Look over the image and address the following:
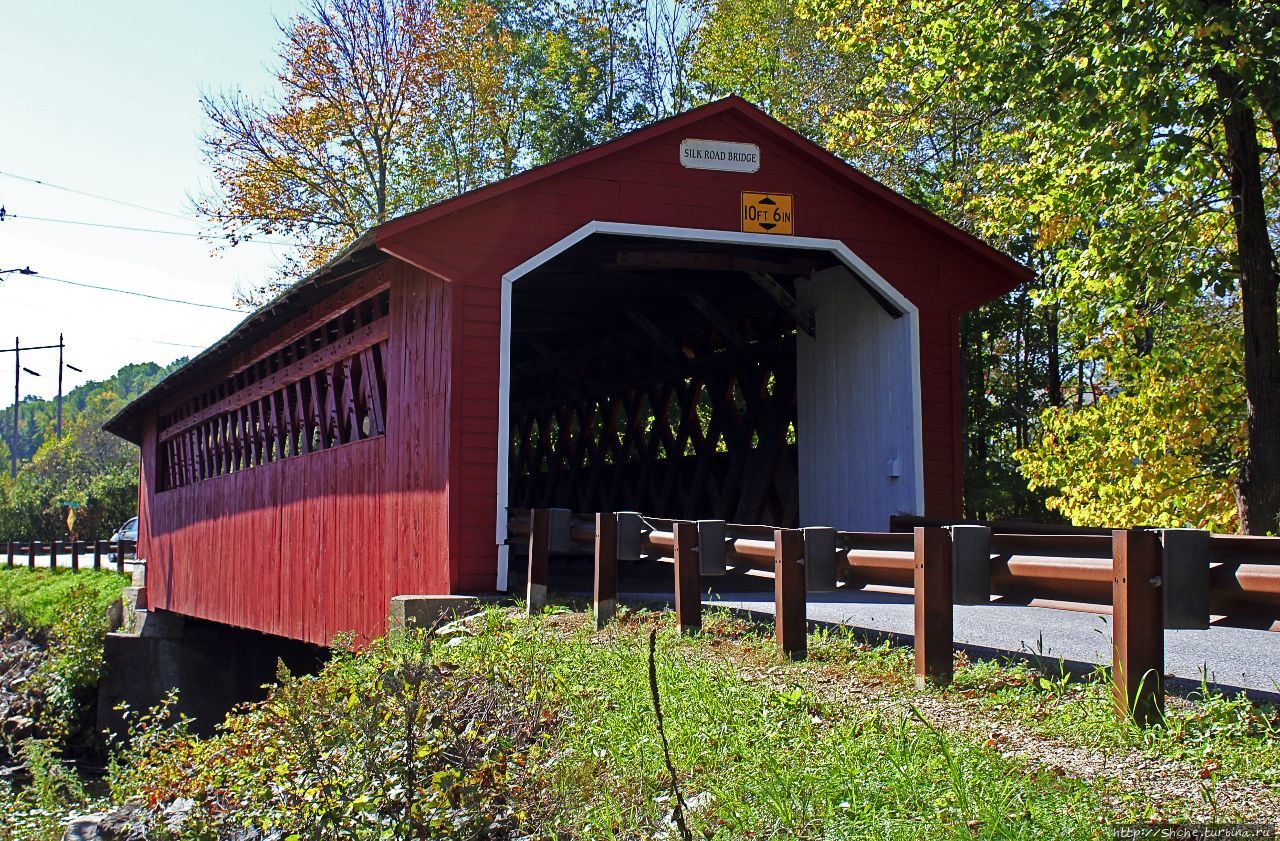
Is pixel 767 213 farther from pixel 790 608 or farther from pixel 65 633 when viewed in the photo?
pixel 65 633

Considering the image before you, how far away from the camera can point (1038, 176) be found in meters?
13.5

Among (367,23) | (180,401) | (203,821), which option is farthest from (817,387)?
(367,23)

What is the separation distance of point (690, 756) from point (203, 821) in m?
2.14

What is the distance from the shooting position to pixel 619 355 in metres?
16.2

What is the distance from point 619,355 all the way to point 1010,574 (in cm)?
1138

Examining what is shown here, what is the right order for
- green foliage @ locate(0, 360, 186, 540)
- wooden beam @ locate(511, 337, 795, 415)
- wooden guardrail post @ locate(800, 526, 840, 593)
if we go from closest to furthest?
wooden guardrail post @ locate(800, 526, 840, 593) → wooden beam @ locate(511, 337, 795, 415) → green foliage @ locate(0, 360, 186, 540)

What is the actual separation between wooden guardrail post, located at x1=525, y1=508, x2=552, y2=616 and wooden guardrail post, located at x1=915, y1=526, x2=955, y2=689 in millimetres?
3483

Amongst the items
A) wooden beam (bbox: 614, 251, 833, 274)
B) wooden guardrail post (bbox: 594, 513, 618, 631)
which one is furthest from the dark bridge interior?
wooden guardrail post (bbox: 594, 513, 618, 631)

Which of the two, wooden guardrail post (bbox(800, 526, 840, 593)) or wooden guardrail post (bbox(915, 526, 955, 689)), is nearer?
wooden guardrail post (bbox(915, 526, 955, 689))

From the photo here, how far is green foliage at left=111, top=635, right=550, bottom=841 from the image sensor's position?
461cm

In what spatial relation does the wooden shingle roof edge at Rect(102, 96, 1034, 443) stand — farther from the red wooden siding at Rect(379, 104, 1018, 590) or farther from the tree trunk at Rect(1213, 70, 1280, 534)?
the tree trunk at Rect(1213, 70, 1280, 534)

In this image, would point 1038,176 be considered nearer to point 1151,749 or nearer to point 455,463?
point 455,463

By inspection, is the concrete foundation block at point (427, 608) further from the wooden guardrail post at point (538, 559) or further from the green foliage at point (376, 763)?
the green foliage at point (376, 763)

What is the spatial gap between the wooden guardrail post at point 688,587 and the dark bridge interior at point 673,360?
180 inches
